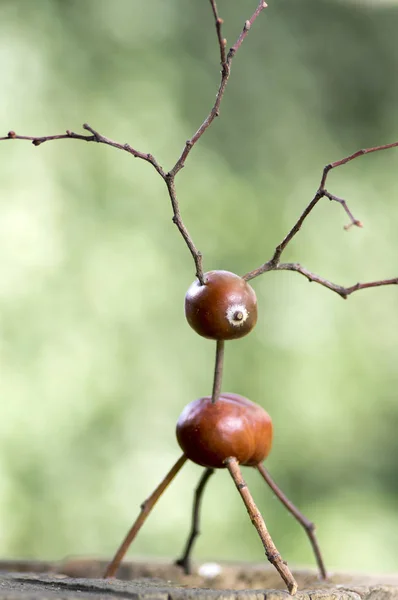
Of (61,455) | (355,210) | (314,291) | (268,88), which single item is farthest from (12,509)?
(268,88)

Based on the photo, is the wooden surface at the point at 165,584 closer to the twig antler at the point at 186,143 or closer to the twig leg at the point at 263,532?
the twig leg at the point at 263,532

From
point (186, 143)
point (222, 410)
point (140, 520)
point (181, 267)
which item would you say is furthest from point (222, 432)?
point (181, 267)

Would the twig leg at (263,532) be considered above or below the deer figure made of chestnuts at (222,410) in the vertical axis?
below

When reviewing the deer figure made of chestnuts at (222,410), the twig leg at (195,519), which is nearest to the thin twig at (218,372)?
the deer figure made of chestnuts at (222,410)

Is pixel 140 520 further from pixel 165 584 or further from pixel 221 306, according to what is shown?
pixel 221 306

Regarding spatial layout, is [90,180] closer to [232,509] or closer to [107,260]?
[107,260]
